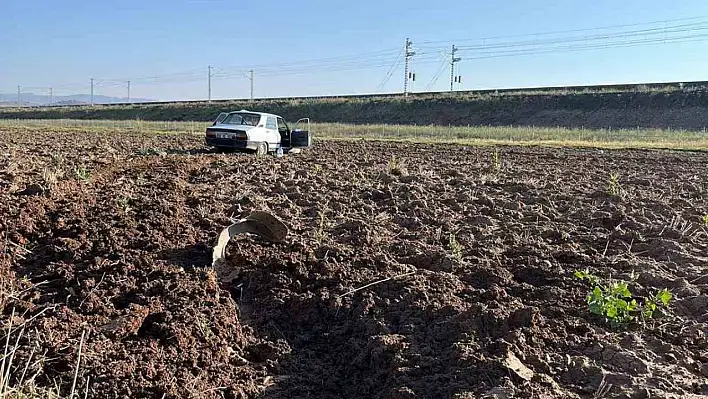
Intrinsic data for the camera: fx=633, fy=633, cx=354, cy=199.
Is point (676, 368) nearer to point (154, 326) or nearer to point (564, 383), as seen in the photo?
point (564, 383)

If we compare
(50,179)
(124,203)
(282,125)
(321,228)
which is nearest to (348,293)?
(321,228)

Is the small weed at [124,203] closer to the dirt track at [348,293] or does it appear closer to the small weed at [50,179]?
the dirt track at [348,293]

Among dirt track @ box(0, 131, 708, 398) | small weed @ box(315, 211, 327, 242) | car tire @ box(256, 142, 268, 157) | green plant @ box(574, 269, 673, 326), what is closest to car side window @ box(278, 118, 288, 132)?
car tire @ box(256, 142, 268, 157)

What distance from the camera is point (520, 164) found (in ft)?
53.2

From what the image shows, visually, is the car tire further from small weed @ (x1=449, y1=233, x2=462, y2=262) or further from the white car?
small weed @ (x1=449, y1=233, x2=462, y2=262)

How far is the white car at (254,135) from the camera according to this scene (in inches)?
700

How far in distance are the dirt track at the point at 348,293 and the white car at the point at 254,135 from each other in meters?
8.23

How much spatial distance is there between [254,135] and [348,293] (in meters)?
12.9

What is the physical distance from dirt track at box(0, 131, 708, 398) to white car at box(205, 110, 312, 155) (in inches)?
324

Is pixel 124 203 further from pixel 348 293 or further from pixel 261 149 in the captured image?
pixel 261 149

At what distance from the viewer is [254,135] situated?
17859 mm

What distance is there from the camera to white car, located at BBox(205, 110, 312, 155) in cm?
1778

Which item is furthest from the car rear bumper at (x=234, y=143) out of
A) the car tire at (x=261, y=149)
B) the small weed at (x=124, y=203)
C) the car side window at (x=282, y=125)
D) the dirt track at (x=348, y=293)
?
the small weed at (x=124, y=203)

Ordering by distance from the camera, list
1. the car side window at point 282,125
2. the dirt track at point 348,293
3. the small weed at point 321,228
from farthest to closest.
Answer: the car side window at point 282,125
the small weed at point 321,228
the dirt track at point 348,293
